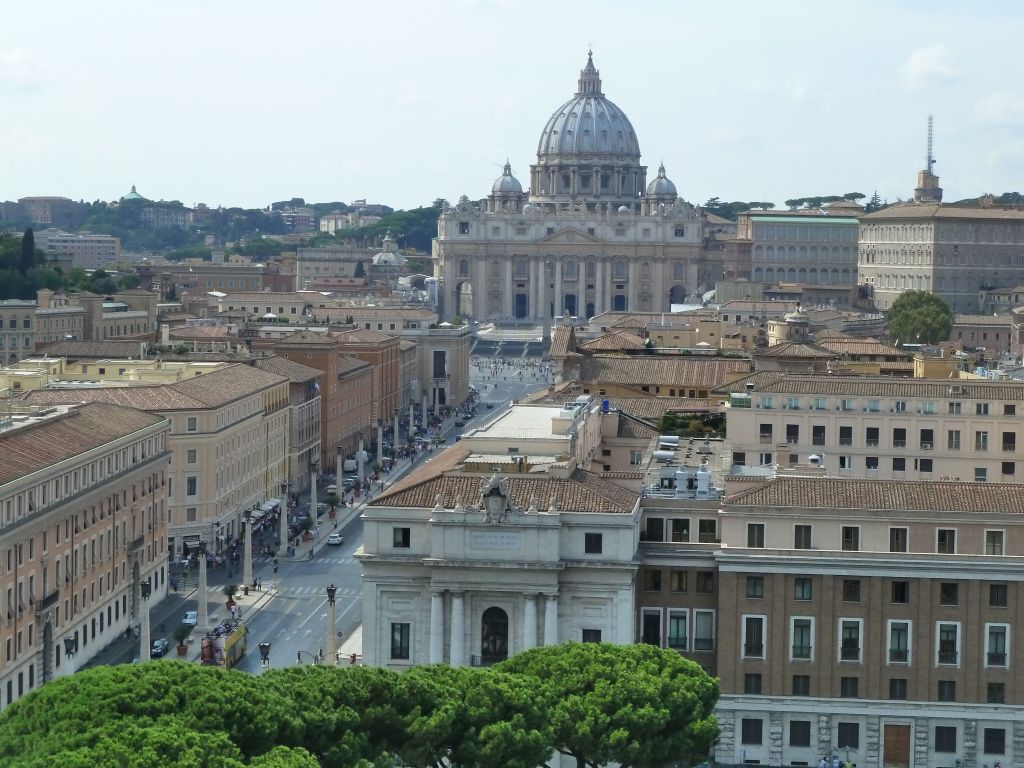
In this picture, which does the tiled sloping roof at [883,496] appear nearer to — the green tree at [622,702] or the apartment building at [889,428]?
the green tree at [622,702]

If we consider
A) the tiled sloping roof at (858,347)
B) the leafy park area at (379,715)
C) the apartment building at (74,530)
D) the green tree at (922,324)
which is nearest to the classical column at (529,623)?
the leafy park area at (379,715)

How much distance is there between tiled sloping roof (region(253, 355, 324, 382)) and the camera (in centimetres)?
7862

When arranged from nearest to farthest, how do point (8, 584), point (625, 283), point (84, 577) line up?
1. point (8, 584)
2. point (84, 577)
3. point (625, 283)

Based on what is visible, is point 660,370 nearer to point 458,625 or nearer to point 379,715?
point 458,625

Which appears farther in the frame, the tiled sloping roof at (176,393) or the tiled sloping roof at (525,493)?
the tiled sloping roof at (176,393)

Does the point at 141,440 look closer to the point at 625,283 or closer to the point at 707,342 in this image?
the point at 707,342

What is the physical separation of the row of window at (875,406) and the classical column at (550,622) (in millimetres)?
15399

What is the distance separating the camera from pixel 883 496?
38906 millimetres

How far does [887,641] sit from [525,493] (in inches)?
239

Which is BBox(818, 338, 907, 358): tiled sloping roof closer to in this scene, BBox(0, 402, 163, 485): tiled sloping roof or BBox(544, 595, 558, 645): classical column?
BBox(0, 402, 163, 485): tiled sloping roof

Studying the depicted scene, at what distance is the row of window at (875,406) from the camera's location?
51781 millimetres

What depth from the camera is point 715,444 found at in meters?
51.0

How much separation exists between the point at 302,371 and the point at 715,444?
32.6m

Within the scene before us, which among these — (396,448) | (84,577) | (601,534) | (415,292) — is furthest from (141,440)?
(415,292)
